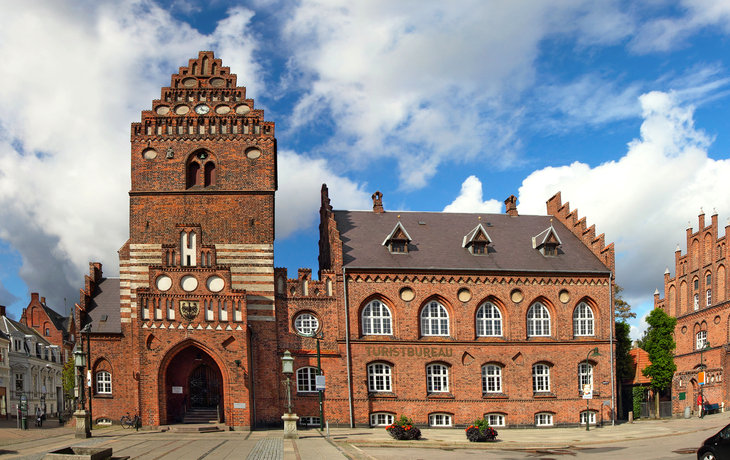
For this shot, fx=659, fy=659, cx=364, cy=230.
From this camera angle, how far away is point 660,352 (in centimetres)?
5016

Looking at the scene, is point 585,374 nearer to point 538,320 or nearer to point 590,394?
point 590,394

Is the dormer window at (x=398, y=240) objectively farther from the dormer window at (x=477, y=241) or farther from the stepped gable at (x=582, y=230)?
the stepped gable at (x=582, y=230)

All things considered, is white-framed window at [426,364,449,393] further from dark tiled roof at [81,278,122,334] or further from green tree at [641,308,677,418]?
dark tiled roof at [81,278,122,334]

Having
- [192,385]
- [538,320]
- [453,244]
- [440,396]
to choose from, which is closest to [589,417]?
[538,320]

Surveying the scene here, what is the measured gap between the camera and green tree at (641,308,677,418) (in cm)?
4962

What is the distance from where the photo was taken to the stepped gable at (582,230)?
146 ft

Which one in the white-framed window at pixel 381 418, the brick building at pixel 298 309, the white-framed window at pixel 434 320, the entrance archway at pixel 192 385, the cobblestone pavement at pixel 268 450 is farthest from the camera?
the white-framed window at pixel 434 320

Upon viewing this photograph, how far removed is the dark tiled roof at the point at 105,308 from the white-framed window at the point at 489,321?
22.6m

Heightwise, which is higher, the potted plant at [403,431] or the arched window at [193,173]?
the arched window at [193,173]

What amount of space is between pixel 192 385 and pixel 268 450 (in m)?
15.2

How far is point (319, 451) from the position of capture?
25094 mm

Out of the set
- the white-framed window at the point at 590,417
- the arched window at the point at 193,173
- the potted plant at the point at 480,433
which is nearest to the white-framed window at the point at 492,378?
the white-framed window at the point at 590,417

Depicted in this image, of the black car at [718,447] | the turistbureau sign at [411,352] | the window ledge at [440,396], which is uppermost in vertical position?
the turistbureau sign at [411,352]

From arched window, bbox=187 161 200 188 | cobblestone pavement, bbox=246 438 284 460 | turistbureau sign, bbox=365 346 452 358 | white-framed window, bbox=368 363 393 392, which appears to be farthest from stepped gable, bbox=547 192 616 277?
arched window, bbox=187 161 200 188
